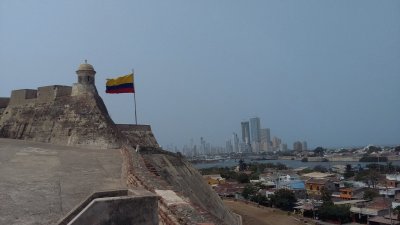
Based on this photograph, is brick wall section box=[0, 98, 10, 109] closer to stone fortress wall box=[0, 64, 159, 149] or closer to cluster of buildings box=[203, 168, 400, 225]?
stone fortress wall box=[0, 64, 159, 149]

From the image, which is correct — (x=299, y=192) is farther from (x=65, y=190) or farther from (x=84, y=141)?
(x=65, y=190)

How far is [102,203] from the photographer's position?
490cm

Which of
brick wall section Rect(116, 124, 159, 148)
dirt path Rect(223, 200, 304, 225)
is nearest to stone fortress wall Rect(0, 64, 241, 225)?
brick wall section Rect(116, 124, 159, 148)

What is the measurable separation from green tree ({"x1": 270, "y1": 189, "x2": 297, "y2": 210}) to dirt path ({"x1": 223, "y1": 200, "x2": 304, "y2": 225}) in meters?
2.06

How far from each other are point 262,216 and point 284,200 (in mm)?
7330

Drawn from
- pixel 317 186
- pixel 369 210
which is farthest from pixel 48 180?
pixel 317 186

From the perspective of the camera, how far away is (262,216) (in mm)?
34719

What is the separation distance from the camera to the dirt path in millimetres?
30867

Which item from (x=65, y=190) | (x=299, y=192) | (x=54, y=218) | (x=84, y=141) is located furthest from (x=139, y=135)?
(x=299, y=192)

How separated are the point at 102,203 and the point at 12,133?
48.6ft

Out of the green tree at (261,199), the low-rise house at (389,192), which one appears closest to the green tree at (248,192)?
the green tree at (261,199)

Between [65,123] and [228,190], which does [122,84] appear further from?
[228,190]

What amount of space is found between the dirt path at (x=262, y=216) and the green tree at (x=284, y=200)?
2.06 meters

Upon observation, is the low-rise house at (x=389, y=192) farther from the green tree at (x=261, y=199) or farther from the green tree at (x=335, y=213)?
the green tree at (x=261, y=199)
